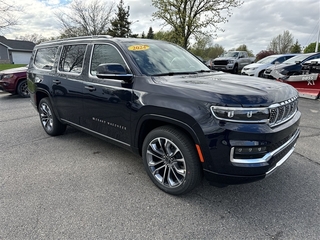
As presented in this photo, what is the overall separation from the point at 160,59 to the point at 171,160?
4.84 ft

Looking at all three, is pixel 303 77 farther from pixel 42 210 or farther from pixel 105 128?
pixel 42 210

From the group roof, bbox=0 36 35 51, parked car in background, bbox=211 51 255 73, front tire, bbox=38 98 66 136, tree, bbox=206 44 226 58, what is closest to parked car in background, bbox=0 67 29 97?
front tire, bbox=38 98 66 136

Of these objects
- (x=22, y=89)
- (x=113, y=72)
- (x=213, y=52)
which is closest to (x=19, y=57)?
(x=213, y=52)

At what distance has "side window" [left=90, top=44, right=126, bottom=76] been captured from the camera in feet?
10.6

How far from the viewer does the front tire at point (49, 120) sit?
4.66 metres

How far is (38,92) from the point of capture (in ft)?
16.2

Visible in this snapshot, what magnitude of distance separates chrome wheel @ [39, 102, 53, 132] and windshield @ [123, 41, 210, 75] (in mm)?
2507

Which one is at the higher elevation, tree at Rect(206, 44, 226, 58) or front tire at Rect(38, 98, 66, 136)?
tree at Rect(206, 44, 226, 58)

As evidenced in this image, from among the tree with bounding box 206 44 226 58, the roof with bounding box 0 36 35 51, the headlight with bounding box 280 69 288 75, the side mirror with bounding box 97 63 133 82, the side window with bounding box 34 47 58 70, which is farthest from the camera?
the tree with bounding box 206 44 226 58

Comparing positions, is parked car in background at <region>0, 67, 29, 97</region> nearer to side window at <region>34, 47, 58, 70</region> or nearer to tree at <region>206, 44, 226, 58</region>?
side window at <region>34, 47, 58, 70</region>

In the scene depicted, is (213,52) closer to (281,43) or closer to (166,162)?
(281,43)

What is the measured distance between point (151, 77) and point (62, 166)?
77.3 inches

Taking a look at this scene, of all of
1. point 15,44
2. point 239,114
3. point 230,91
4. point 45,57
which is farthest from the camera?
point 15,44

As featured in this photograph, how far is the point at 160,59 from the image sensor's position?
131 inches
